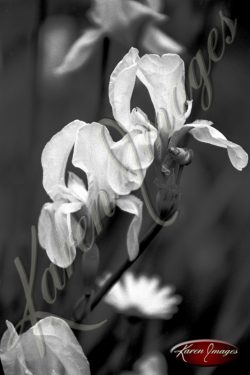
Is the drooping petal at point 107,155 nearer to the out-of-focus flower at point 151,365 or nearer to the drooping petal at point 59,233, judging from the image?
the drooping petal at point 59,233

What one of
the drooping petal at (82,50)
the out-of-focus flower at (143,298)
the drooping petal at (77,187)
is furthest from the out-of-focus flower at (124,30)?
the out-of-focus flower at (143,298)

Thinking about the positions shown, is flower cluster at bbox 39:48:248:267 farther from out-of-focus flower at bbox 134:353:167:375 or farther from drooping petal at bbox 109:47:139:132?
out-of-focus flower at bbox 134:353:167:375

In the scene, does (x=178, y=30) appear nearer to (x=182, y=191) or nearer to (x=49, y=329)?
(x=182, y=191)

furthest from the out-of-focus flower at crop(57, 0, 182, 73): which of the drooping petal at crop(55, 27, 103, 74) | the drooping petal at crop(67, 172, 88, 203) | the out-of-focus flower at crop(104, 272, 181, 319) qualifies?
the out-of-focus flower at crop(104, 272, 181, 319)

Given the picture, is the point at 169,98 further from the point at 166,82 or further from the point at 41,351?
the point at 41,351

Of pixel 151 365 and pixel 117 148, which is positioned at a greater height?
pixel 117 148

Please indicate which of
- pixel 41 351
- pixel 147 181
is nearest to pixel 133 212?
pixel 147 181

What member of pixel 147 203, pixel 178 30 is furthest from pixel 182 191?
pixel 178 30
